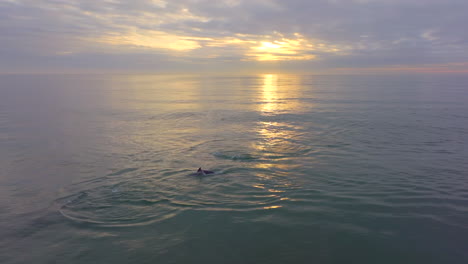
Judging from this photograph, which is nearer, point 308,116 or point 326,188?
point 326,188

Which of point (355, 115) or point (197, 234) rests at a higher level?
point (355, 115)

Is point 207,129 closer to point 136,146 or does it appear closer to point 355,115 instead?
point 136,146

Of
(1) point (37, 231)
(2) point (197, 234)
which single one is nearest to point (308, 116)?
(2) point (197, 234)

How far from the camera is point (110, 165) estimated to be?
79.9ft

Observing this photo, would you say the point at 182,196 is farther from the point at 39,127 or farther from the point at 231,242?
the point at 39,127

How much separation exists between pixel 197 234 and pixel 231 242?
1.74 m

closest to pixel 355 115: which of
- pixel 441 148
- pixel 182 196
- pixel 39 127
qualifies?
pixel 441 148

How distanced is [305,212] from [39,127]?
38.5 meters

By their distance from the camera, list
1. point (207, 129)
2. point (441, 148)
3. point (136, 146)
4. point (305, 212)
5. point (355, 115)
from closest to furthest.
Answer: point (305, 212)
point (441, 148)
point (136, 146)
point (207, 129)
point (355, 115)

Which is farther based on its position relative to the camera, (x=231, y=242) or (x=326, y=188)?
(x=326, y=188)

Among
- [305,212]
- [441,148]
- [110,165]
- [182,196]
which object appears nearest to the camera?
[305,212]

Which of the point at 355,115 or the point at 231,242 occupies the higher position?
the point at 355,115

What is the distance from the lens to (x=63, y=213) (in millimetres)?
16516

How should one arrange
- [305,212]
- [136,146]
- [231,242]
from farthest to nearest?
[136,146] → [305,212] → [231,242]
